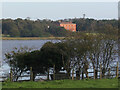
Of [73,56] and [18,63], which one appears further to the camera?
[18,63]

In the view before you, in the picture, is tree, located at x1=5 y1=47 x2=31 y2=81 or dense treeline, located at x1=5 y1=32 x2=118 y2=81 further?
tree, located at x1=5 y1=47 x2=31 y2=81

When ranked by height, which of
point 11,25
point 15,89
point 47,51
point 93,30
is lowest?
point 15,89

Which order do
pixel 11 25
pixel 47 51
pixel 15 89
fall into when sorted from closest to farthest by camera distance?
pixel 15 89 < pixel 47 51 < pixel 11 25

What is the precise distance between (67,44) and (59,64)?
72.4 inches

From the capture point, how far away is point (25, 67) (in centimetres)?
2153

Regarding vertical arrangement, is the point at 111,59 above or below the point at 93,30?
below

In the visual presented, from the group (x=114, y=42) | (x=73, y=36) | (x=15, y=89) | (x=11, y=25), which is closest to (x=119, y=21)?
(x=114, y=42)

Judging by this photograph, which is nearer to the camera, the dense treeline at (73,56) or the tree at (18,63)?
the dense treeline at (73,56)

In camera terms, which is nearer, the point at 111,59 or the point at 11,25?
the point at 111,59

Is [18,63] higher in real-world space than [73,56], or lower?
lower

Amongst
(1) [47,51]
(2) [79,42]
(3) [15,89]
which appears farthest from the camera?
(1) [47,51]

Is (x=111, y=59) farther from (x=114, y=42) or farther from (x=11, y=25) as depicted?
(x=11, y=25)

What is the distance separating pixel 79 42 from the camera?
19406 mm

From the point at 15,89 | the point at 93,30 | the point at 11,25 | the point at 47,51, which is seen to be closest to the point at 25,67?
the point at 47,51
